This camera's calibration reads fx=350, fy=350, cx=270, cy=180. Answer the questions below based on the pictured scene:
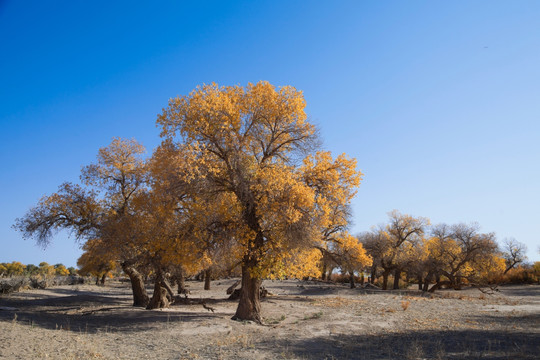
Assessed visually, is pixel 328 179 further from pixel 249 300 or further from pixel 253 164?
pixel 249 300

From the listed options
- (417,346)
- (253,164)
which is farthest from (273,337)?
(253,164)

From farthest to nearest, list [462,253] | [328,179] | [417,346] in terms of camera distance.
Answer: [462,253]
[328,179]
[417,346]

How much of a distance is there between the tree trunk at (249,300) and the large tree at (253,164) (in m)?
0.04

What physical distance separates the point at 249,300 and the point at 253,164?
5834 mm

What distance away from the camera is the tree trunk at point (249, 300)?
585 inches

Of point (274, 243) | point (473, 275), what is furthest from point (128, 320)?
point (473, 275)

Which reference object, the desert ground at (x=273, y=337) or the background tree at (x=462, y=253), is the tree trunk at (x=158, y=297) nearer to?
the desert ground at (x=273, y=337)

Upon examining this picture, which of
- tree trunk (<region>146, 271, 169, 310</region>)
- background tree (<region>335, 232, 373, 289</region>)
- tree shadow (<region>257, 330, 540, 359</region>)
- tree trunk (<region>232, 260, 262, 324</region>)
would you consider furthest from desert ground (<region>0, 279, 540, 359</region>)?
background tree (<region>335, 232, 373, 289</region>)

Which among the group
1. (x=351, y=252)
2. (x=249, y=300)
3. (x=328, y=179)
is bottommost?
(x=249, y=300)

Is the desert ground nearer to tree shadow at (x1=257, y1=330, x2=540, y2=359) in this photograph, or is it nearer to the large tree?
tree shadow at (x1=257, y1=330, x2=540, y2=359)

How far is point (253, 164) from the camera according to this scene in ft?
49.2

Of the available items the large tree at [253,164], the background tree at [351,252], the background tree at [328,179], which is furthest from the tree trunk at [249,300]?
the background tree at [351,252]

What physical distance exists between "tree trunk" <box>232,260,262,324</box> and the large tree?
4 centimetres

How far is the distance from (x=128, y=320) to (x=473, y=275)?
4037 cm
